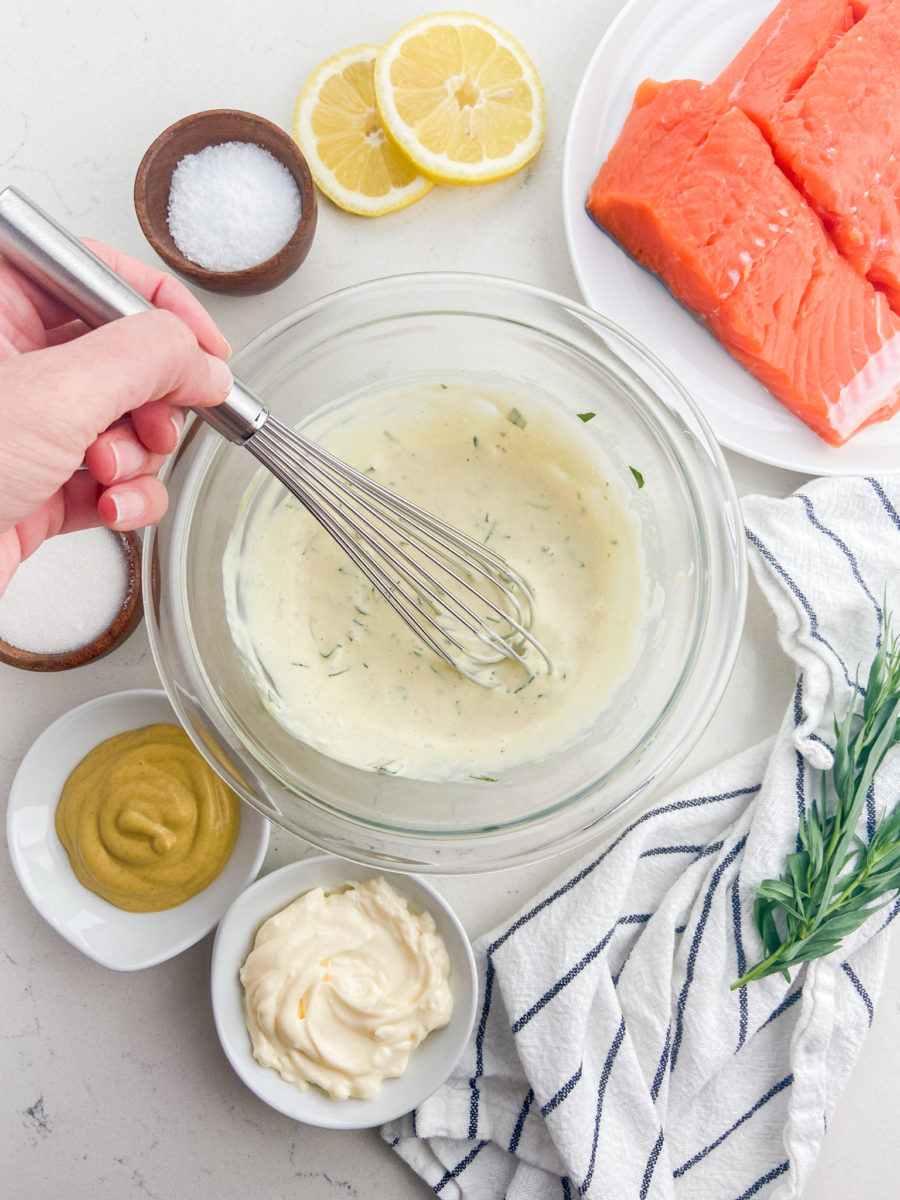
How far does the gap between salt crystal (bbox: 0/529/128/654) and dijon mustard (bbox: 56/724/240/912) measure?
0.18 metres

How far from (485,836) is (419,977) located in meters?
0.31

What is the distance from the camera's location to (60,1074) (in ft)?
4.88

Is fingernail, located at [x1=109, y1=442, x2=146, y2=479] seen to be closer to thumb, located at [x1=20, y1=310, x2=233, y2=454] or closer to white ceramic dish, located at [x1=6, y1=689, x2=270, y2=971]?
thumb, located at [x1=20, y1=310, x2=233, y2=454]

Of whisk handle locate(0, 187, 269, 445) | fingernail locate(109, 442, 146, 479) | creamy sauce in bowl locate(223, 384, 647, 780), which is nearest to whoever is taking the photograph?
whisk handle locate(0, 187, 269, 445)

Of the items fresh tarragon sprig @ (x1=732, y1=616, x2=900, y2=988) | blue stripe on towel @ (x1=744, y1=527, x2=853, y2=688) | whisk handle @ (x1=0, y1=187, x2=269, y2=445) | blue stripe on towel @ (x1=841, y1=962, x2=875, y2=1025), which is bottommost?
blue stripe on towel @ (x1=841, y1=962, x2=875, y2=1025)

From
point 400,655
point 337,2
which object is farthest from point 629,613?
point 337,2

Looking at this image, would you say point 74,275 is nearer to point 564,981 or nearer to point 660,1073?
point 564,981

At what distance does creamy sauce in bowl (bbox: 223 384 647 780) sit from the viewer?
1283 millimetres

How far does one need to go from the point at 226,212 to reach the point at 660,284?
68cm

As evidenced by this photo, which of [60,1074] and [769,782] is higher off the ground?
[769,782]

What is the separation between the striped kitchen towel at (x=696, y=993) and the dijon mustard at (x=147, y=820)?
18.0 inches

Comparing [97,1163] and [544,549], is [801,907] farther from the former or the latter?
[97,1163]

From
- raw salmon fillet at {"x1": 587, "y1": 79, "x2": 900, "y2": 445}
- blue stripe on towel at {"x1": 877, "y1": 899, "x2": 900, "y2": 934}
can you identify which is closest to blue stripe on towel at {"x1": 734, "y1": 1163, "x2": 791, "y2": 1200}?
blue stripe on towel at {"x1": 877, "y1": 899, "x2": 900, "y2": 934}

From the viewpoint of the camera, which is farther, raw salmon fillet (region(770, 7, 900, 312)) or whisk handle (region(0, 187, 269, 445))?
raw salmon fillet (region(770, 7, 900, 312))
